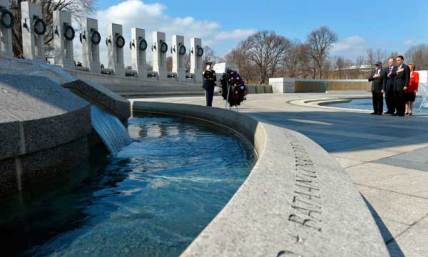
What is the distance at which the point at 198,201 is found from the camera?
3611 mm

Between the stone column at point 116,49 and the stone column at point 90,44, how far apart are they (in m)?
1.50

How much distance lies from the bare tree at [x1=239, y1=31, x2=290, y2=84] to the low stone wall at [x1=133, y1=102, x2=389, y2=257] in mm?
73560

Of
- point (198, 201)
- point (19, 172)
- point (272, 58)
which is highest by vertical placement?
point (272, 58)

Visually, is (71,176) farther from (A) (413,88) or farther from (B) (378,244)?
(A) (413,88)

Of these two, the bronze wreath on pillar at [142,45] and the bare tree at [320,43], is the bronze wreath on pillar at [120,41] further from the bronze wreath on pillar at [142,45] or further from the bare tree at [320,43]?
the bare tree at [320,43]

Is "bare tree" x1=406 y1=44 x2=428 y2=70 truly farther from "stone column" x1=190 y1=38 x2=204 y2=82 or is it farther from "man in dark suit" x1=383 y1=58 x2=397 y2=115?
"man in dark suit" x1=383 y1=58 x2=397 y2=115

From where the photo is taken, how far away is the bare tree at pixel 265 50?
75.9 m

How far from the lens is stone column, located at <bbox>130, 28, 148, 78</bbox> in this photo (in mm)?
37562

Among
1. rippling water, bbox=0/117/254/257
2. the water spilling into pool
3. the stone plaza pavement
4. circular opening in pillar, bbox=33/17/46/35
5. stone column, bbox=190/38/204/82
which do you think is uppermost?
circular opening in pillar, bbox=33/17/46/35

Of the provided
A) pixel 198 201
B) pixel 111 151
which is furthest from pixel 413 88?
pixel 198 201

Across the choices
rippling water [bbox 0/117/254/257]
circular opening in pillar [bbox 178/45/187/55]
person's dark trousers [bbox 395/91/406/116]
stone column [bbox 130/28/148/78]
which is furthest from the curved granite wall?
circular opening in pillar [bbox 178/45/187/55]

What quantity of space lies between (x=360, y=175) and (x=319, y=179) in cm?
159

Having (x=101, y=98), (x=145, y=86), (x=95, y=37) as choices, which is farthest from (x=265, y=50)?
(x=101, y=98)

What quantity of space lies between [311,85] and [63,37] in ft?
83.0
